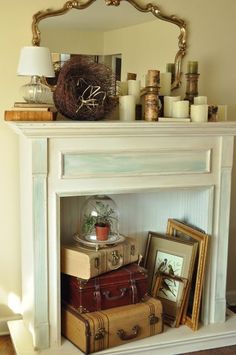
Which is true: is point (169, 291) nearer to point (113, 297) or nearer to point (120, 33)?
point (113, 297)

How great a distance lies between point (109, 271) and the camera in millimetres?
2639

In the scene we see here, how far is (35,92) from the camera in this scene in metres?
2.51

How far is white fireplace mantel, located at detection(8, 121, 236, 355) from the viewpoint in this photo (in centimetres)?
241

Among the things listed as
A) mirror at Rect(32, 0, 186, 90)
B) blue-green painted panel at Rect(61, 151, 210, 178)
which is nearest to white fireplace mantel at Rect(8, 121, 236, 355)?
blue-green painted panel at Rect(61, 151, 210, 178)

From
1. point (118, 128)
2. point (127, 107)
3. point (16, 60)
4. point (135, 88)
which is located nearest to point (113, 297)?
point (118, 128)

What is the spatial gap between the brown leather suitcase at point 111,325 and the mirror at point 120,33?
120 cm

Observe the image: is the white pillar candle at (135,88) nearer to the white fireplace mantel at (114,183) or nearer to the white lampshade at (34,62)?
the white fireplace mantel at (114,183)

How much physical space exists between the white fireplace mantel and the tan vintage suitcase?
0.10 meters

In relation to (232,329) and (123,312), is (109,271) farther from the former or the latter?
(232,329)

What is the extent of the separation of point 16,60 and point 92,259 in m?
1.06

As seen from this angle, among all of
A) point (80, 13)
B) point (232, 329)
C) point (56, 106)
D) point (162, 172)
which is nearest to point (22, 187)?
point (56, 106)

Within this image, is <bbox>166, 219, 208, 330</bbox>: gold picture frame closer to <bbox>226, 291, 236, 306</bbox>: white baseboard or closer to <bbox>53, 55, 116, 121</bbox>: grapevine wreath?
<bbox>226, 291, 236, 306</bbox>: white baseboard

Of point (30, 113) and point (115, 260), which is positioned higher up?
point (30, 113)

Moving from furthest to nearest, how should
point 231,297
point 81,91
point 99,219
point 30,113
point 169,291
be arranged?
1. point 231,297
2. point 169,291
3. point 99,219
4. point 81,91
5. point 30,113
